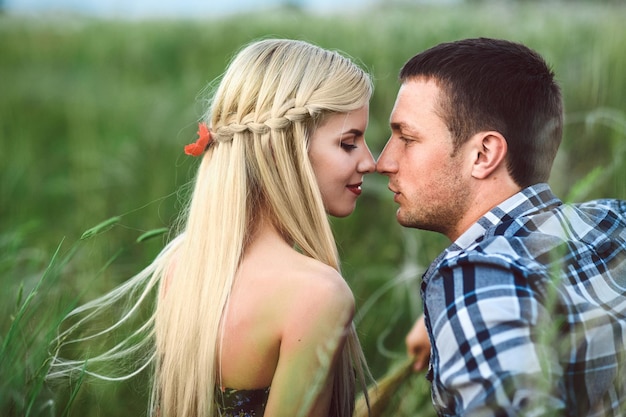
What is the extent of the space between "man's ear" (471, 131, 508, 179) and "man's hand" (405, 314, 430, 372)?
577 mm

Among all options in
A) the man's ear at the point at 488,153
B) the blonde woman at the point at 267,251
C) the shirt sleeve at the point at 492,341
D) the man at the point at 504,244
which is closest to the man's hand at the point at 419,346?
the man at the point at 504,244

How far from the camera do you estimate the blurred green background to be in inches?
92.4

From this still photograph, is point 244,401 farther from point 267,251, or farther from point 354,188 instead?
point 354,188

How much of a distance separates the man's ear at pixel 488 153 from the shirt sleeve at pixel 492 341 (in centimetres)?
49

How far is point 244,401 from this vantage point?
6.21 ft

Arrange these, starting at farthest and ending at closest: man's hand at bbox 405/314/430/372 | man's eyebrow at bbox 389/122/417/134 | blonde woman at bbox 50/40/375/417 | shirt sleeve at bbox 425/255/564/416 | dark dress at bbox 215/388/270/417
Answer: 1. man's hand at bbox 405/314/430/372
2. man's eyebrow at bbox 389/122/417/134
3. dark dress at bbox 215/388/270/417
4. blonde woman at bbox 50/40/375/417
5. shirt sleeve at bbox 425/255/564/416

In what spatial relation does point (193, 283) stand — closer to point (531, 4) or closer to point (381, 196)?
point (381, 196)

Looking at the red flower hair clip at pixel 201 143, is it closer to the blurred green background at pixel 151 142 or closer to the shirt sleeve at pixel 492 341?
the blurred green background at pixel 151 142

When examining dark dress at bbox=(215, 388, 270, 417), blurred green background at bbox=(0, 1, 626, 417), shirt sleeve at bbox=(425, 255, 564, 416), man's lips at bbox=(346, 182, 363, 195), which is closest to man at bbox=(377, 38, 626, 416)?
shirt sleeve at bbox=(425, 255, 564, 416)

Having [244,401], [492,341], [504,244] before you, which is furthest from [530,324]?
[244,401]

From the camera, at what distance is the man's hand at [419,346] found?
2.29m

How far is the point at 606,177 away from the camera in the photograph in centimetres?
310

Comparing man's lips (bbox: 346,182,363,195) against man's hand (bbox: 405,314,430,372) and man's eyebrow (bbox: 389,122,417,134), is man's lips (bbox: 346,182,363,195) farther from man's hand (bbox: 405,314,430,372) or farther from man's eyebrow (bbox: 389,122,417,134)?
man's hand (bbox: 405,314,430,372)

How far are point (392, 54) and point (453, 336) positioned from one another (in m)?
3.66
